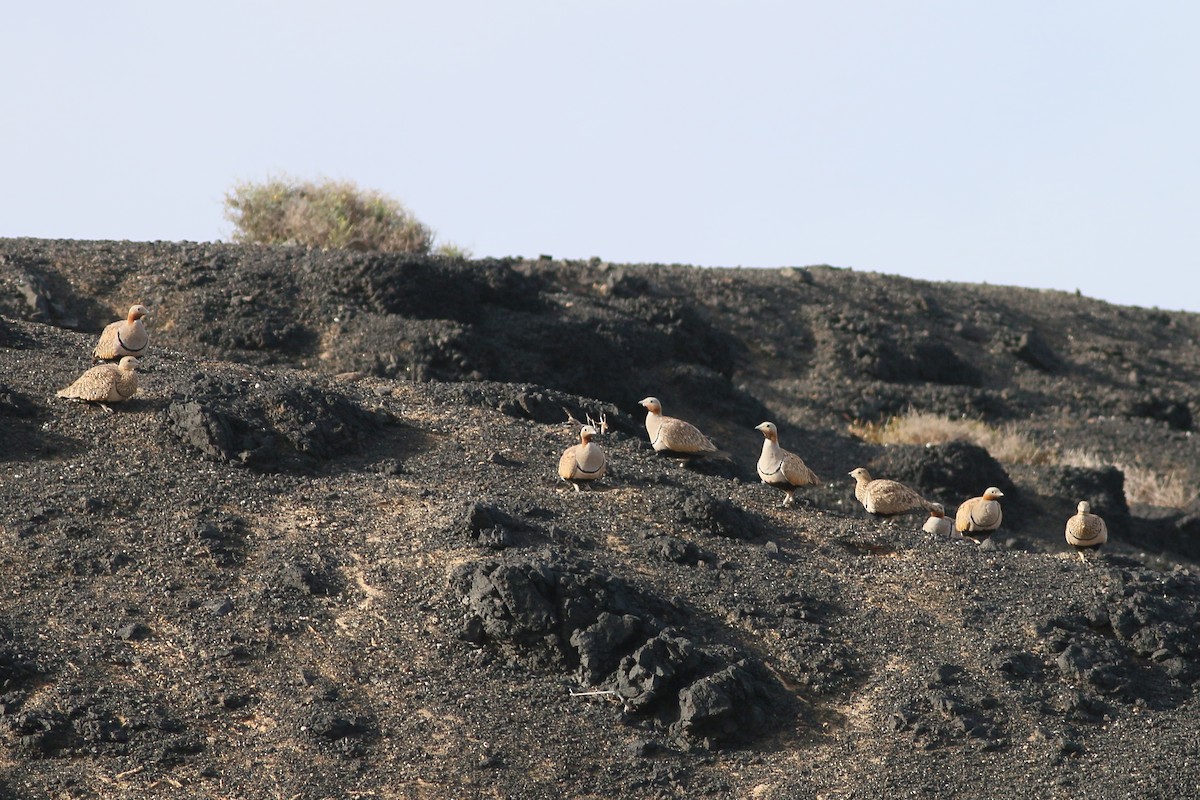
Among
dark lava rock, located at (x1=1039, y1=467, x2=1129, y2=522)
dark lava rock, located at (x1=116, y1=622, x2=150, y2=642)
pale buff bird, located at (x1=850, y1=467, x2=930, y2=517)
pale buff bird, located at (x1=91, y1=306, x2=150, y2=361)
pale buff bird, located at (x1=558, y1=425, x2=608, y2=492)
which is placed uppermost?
pale buff bird, located at (x1=91, y1=306, x2=150, y2=361)

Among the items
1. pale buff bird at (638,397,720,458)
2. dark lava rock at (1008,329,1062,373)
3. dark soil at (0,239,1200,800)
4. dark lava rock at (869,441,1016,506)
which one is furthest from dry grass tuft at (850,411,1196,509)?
pale buff bird at (638,397,720,458)

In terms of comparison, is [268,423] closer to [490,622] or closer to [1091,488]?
[490,622]

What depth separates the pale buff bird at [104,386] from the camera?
1236cm

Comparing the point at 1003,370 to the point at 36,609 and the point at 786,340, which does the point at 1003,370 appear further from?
the point at 36,609

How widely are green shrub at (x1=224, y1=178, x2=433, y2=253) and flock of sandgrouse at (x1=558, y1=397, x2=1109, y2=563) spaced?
12.9m

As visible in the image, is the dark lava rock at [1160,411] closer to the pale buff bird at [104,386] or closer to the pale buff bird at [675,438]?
the pale buff bird at [675,438]

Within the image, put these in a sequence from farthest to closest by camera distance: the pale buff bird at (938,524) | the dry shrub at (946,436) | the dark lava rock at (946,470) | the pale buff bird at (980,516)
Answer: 1. the dry shrub at (946,436)
2. the dark lava rock at (946,470)
3. the pale buff bird at (938,524)
4. the pale buff bird at (980,516)

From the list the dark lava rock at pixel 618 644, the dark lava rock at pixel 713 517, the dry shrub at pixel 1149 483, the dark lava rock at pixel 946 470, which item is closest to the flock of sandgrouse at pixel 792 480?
the dark lava rock at pixel 713 517

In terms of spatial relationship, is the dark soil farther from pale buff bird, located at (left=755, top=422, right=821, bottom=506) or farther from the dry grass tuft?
the dry grass tuft

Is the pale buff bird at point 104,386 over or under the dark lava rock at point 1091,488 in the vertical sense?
over

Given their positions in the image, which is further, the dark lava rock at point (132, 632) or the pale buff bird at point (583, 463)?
the pale buff bird at point (583, 463)

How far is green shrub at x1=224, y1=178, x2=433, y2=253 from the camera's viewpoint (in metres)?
24.8

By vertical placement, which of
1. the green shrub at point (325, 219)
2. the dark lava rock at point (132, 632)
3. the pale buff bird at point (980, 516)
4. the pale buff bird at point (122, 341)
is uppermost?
the green shrub at point (325, 219)

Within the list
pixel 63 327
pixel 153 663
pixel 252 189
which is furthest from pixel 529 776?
pixel 252 189
